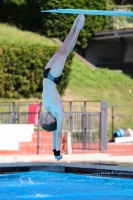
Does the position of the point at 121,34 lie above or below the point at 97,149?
above

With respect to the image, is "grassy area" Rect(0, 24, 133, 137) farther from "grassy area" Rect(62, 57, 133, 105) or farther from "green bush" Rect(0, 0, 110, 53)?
"green bush" Rect(0, 0, 110, 53)

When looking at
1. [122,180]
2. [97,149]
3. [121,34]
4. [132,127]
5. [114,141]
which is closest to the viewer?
[122,180]

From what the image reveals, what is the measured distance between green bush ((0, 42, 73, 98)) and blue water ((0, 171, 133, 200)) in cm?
1215

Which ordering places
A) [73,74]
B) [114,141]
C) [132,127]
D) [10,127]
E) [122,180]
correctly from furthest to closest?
[73,74]
[132,127]
[114,141]
[10,127]
[122,180]

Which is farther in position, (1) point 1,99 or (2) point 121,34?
(2) point 121,34

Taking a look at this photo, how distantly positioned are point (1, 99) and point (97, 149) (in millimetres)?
7172

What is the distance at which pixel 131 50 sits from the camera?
117ft

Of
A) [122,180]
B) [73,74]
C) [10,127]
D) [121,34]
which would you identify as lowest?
[122,180]

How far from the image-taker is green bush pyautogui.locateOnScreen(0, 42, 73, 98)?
2742 cm

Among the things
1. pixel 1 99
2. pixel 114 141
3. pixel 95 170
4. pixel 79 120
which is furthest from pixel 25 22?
pixel 95 170

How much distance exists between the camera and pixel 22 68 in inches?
1097

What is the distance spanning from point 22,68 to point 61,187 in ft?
47.7

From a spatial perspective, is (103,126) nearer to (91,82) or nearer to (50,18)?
(91,82)

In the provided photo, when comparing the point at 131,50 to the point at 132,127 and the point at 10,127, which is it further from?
the point at 10,127
